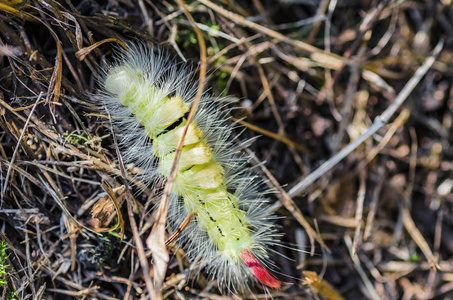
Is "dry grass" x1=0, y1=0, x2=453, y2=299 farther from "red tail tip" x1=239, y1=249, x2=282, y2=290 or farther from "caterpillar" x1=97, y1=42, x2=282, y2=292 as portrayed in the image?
"red tail tip" x1=239, y1=249, x2=282, y2=290

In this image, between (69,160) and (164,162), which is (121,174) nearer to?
(164,162)

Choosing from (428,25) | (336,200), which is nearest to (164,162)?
(336,200)

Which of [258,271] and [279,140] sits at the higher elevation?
[279,140]

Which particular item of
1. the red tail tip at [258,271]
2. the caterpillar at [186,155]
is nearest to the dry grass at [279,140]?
the caterpillar at [186,155]

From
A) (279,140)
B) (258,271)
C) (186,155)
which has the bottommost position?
(258,271)

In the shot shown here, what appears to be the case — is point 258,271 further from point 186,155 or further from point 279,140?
point 279,140

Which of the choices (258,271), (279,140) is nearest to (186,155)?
(258,271)

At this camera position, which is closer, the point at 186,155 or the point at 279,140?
the point at 186,155
